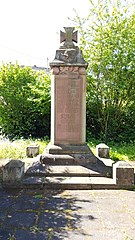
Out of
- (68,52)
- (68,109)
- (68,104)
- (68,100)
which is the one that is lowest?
(68,109)

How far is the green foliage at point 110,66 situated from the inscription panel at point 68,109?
4702mm

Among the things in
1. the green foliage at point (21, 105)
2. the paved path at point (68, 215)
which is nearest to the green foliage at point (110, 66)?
the green foliage at point (21, 105)

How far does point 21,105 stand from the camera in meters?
13.3

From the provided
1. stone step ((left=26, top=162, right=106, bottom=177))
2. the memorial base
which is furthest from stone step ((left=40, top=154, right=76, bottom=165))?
stone step ((left=26, top=162, right=106, bottom=177))

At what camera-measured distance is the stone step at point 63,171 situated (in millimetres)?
6219

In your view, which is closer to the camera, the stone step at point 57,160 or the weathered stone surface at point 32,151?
the stone step at point 57,160

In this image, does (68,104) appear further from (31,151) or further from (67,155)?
(31,151)

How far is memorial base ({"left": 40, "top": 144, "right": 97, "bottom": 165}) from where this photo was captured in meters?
6.74

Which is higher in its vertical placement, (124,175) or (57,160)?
(57,160)

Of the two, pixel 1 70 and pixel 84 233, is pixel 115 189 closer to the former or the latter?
pixel 84 233

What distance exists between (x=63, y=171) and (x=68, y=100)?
1904mm

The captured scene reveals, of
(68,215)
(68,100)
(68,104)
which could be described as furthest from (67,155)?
(68,215)

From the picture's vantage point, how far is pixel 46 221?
4.00 meters

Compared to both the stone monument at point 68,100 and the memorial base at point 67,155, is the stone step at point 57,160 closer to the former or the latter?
the memorial base at point 67,155
